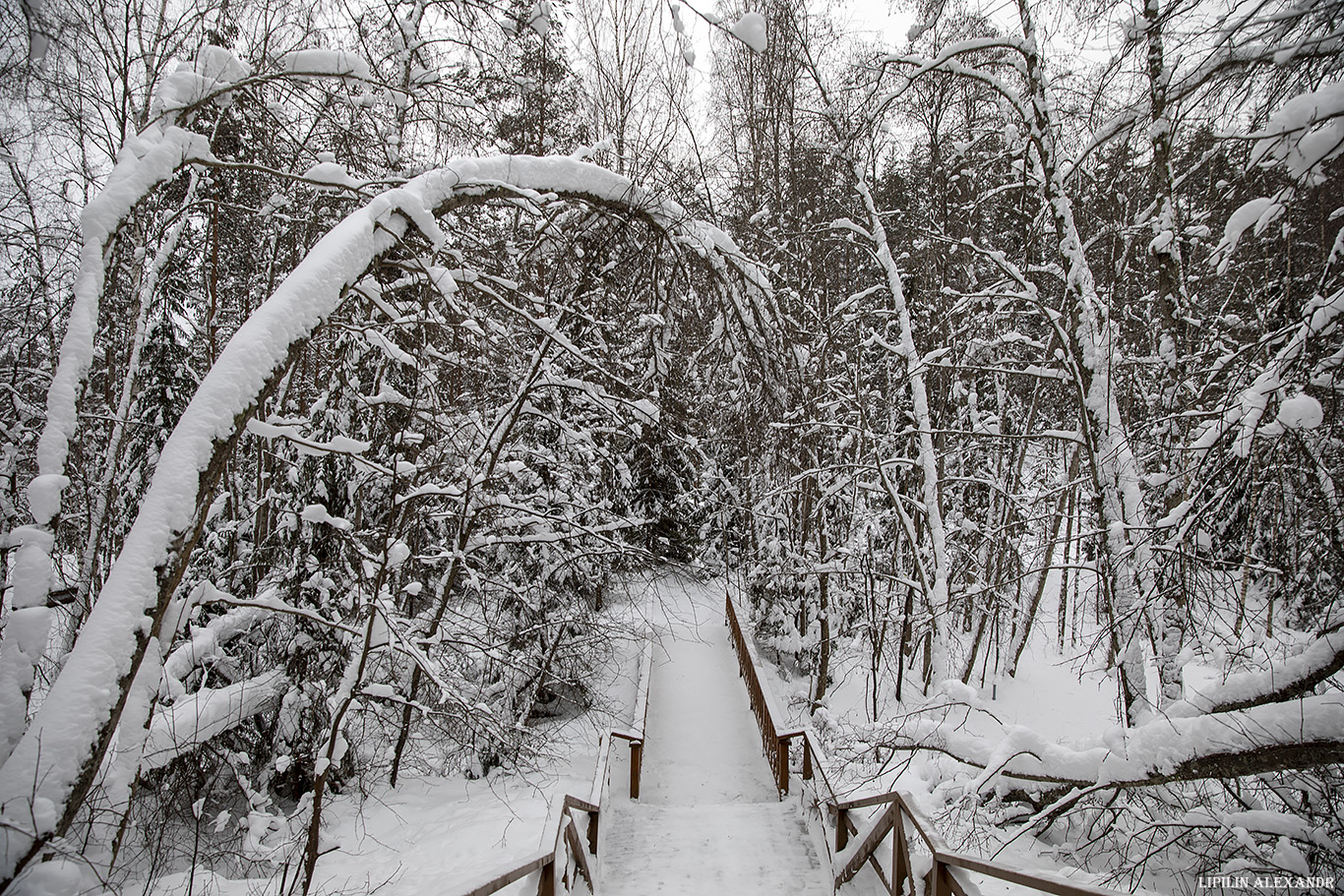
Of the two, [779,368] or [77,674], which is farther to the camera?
[779,368]

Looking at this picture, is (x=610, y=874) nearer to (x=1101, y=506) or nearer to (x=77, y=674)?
(x=77, y=674)

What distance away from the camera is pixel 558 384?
5586 mm

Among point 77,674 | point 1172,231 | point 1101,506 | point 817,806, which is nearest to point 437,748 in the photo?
point 817,806

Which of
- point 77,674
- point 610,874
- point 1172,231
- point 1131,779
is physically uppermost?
point 1172,231

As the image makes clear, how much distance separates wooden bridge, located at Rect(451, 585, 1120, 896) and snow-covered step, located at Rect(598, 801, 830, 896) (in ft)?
0.05

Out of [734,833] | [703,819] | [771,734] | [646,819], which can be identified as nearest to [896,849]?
[734,833]

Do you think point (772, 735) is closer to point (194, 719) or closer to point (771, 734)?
point (771, 734)

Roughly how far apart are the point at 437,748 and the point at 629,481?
5107mm

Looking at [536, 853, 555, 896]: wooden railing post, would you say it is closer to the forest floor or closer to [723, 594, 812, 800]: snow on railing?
the forest floor

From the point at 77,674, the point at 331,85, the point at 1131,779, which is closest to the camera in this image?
the point at 77,674

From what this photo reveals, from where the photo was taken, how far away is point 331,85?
12.7ft

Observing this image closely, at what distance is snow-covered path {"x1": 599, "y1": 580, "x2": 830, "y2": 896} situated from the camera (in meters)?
4.97

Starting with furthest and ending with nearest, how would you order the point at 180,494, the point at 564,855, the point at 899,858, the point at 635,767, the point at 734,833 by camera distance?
the point at 635,767 < the point at 734,833 < the point at 564,855 < the point at 899,858 < the point at 180,494

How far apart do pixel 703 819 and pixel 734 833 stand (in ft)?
1.43
